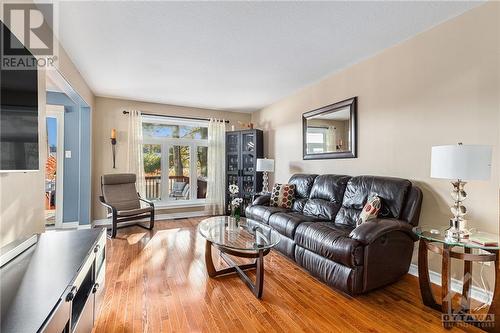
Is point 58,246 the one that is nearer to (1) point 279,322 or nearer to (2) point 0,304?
(2) point 0,304

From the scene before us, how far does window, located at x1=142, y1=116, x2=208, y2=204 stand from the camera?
197 inches

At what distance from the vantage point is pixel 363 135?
123 inches

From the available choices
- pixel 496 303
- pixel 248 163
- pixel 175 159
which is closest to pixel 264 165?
pixel 248 163

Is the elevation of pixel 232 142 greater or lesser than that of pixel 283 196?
greater

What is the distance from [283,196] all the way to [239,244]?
A: 1.58 m

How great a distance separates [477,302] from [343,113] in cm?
242

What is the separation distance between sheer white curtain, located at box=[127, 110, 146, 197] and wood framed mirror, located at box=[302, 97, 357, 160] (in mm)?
3153

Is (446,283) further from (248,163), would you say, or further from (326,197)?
(248,163)

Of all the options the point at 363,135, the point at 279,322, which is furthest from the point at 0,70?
the point at 363,135

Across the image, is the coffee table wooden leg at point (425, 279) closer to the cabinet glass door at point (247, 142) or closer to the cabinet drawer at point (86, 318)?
the cabinet drawer at point (86, 318)

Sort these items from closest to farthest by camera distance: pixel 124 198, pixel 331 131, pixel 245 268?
pixel 245 268 → pixel 331 131 → pixel 124 198

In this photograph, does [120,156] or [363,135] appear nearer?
[363,135]

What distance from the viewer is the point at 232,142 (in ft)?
17.6

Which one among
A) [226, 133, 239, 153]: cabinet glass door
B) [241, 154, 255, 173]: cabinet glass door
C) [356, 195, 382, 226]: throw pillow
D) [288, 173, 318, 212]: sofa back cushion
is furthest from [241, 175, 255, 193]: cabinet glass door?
[356, 195, 382, 226]: throw pillow
